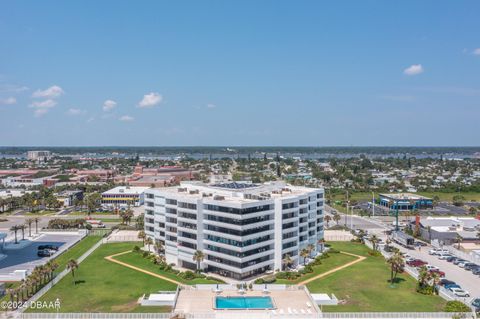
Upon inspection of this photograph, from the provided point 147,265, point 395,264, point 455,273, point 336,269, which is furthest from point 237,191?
point 455,273

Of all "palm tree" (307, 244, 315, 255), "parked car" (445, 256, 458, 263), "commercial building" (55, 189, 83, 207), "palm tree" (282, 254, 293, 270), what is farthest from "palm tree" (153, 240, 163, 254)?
"commercial building" (55, 189, 83, 207)

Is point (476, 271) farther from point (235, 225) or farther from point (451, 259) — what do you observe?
point (235, 225)

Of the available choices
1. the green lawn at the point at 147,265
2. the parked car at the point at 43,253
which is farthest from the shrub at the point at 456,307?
the parked car at the point at 43,253

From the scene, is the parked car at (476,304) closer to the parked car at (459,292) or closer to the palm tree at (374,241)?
the parked car at (459,292)

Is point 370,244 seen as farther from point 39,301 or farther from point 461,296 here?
point 39,301

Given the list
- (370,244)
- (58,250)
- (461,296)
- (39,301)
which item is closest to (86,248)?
(58,250)
